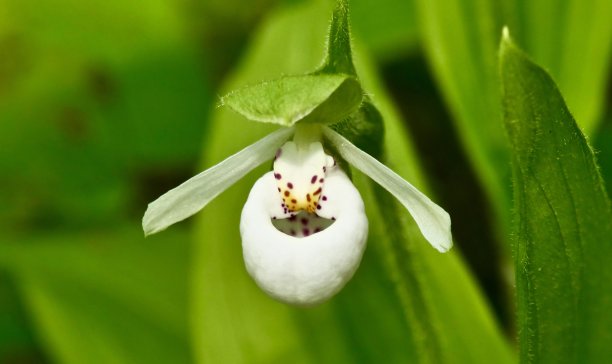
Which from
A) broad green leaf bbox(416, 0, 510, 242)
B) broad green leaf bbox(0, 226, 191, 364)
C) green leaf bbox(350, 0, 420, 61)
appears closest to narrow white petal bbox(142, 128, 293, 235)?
broad green leaf bbox(416, 0, 510, 242)

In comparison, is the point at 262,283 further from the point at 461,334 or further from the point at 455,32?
the point at 455,32

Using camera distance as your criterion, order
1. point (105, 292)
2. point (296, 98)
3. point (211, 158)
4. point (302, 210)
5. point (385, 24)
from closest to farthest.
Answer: point (296, 98) → point (302, 210) → point (211, 158) → point (105, 292) → point (385, 24)

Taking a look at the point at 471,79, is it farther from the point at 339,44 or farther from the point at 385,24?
the point at 339,44

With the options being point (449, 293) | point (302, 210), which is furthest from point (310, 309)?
point (302, 210)

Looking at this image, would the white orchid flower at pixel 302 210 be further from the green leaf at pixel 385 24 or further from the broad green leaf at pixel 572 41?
the green leaf at pixel 385 24

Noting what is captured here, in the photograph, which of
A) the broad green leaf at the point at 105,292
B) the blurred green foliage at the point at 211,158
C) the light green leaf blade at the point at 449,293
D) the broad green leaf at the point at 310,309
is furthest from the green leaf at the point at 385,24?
the broad green leaf at the point at 105,292

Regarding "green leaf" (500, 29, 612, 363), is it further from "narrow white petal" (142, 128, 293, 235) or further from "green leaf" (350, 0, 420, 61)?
"green leaf" (350, 0, 420, 61)
